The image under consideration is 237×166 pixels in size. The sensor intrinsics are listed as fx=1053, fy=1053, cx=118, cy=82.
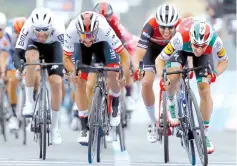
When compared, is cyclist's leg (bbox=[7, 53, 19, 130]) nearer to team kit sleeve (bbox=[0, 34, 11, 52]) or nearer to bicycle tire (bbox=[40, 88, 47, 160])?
team kit sleeve (bbox=[0, 34, 11, 52])

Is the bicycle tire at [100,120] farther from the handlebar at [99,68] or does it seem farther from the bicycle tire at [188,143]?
the bicycle tire at [188,143]

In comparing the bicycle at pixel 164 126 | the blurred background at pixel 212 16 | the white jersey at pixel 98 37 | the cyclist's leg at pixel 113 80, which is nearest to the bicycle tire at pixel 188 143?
the bicycle at pixel 164 126

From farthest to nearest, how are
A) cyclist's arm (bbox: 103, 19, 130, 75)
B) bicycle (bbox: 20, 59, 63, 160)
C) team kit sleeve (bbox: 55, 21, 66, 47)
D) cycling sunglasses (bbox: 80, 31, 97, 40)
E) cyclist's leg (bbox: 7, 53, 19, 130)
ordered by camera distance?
1. cyclist's leg (bbox: 7, 53, 19, 130)
2. team kit sleeve (bbox: 55, 21, 66, 47)
3. bicycle (bbox: 20, 59, 63, 160)
4. cyclist's arm (bbox: 103, 19, 130, 75)
5. cycling sunglasses (bbox: 80, 31, 97, 40)

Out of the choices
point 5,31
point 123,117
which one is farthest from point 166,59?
point 5,31

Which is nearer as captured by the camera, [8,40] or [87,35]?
[87,35]

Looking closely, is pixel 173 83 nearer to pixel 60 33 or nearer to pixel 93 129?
pixel 93 129

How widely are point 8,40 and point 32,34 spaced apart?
2940 millimetres

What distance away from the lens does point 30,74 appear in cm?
1420

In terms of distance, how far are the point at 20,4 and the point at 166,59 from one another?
12.9 meters

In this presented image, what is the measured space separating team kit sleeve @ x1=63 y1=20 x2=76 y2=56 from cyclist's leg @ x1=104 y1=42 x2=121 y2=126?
0.64 m

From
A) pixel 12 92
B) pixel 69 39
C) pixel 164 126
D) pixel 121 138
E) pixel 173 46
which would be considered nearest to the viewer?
pixel 173 46

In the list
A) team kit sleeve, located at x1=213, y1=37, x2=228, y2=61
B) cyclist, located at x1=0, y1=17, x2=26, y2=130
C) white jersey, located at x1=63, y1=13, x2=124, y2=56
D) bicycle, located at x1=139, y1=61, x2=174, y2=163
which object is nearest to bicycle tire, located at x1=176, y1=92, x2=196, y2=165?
bicycle, located at x1=139, y1=61, x2=174, y2=163

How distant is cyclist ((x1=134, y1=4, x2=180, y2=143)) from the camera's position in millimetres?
13312

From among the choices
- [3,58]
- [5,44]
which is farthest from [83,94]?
[3,58]
